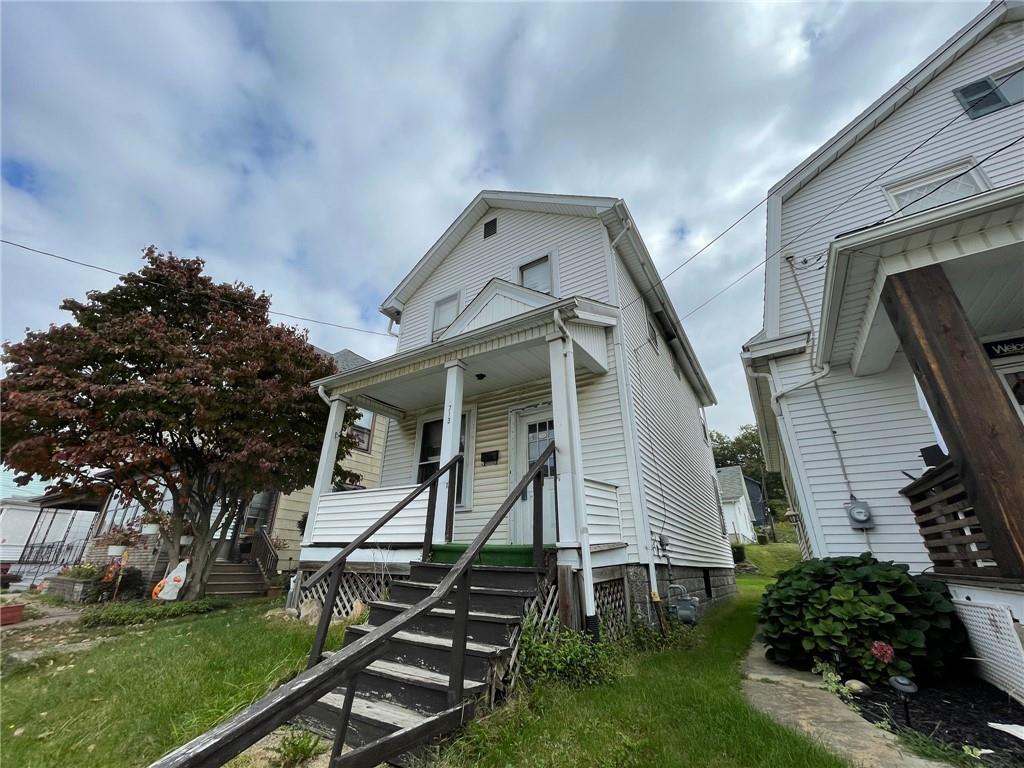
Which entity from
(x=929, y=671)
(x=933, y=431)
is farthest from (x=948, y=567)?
(x=933, y=431)

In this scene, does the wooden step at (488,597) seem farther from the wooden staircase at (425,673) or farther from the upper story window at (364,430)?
the upper story window at (364,430)

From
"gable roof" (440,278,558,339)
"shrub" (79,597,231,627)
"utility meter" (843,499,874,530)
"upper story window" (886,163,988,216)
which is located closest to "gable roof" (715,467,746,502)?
"upper story window" (886,163,988,216)

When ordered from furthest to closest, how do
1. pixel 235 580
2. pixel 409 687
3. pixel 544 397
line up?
pixel 235 580, pixel 544 397, pixel 409 687

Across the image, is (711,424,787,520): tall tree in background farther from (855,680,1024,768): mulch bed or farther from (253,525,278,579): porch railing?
(855,680,1024,768): mulch bed


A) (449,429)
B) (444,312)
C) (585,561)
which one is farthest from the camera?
(444,312)

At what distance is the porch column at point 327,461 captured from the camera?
6.77 m

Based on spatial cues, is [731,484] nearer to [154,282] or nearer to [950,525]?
[950,525]

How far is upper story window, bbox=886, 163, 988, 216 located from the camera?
6109mm

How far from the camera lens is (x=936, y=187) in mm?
6137

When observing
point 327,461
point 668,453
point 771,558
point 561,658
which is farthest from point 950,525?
point 771,558

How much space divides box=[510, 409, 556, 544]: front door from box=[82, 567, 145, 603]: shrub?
10523 millimetres

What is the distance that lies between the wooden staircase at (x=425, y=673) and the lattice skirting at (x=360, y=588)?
1650 millimetres

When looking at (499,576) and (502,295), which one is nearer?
(499,576)

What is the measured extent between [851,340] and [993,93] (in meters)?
5.14
